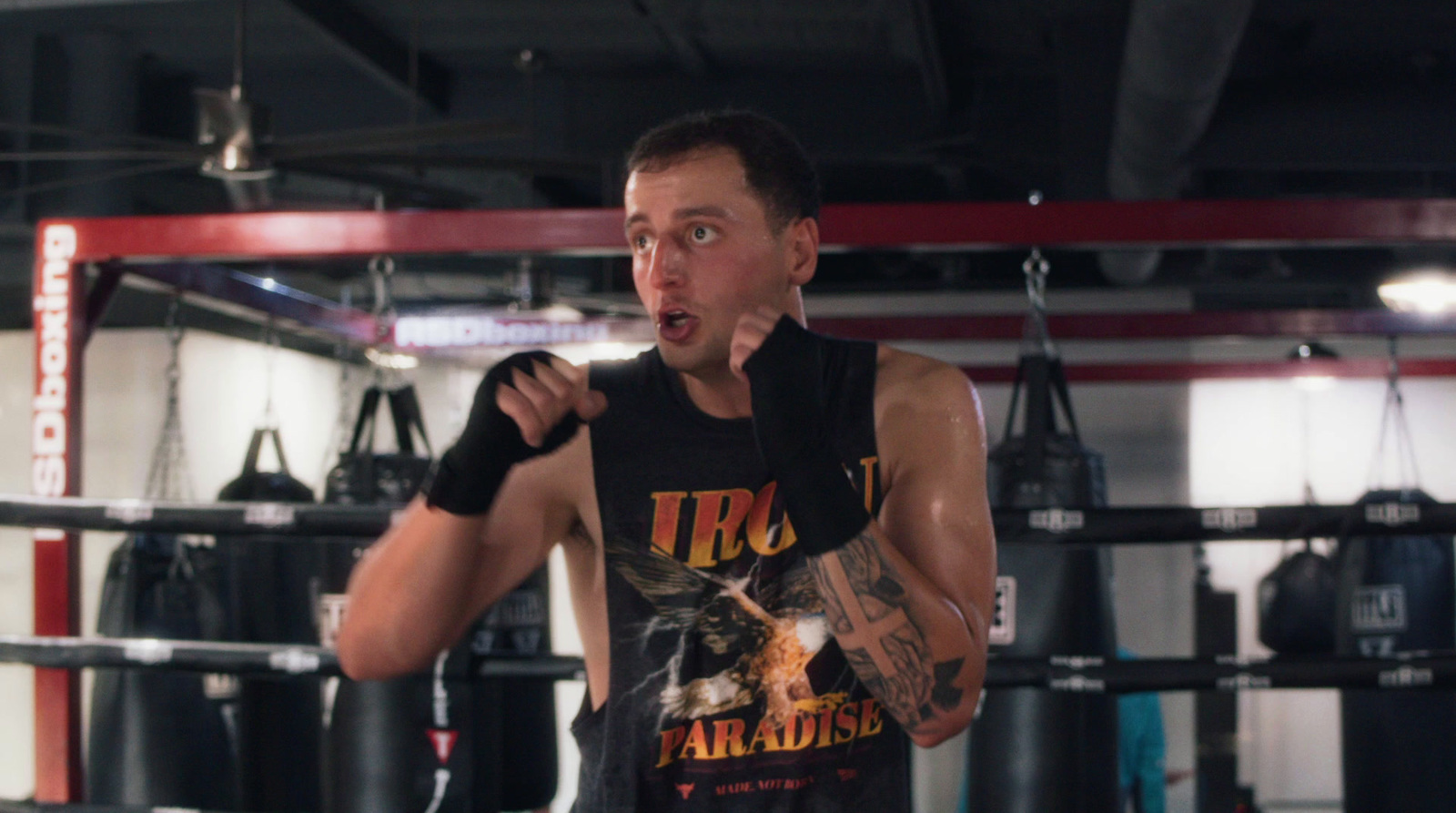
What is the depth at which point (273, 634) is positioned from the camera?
3277 mm

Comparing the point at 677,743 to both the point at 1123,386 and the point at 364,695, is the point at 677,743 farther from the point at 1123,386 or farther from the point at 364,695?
the point at 1123,386

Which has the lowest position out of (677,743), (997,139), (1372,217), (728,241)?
(677,743)

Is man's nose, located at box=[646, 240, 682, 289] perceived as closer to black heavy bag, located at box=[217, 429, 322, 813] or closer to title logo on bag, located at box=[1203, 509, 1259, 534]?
title logo on bag, located at box=[1203, 509, 1259, 534]

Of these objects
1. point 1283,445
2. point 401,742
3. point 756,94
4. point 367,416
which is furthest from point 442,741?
point 1283,445

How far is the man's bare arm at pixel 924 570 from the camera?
3.43 ft

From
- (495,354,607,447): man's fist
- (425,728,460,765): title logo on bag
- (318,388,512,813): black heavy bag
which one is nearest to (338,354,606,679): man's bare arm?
(495,354,607,447): man's fist

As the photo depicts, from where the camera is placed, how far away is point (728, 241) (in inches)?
45.0

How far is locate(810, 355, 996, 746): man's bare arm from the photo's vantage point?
1044 mm

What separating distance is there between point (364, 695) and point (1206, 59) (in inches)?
112

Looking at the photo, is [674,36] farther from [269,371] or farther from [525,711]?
[525,711]

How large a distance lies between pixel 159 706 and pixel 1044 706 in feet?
6.76

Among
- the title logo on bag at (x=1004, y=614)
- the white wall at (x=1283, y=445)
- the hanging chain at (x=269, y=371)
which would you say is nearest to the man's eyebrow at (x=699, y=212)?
the title logo on bag at (x=1004, y=614)

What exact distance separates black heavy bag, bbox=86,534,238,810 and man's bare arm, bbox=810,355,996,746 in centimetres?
215

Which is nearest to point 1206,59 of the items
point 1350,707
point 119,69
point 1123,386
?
point 1350,707
